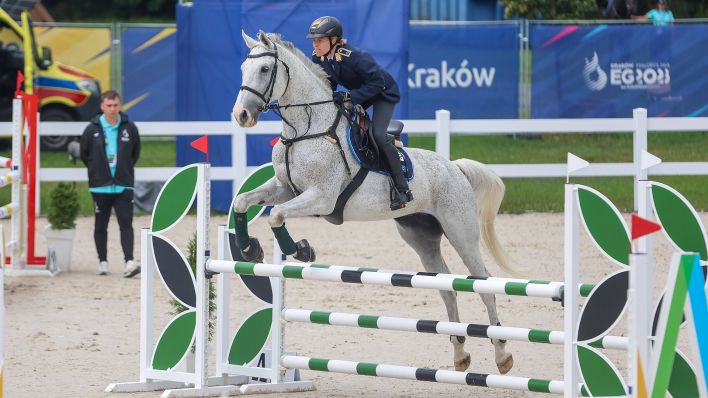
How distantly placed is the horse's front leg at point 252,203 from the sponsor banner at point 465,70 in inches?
423

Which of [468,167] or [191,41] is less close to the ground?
[191,41]

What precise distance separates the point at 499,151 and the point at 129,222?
7780mm

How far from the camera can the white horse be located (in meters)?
6.62

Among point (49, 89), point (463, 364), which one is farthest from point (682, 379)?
point (49, 89)

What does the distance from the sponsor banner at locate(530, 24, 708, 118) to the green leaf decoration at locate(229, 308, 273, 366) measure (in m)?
10.9

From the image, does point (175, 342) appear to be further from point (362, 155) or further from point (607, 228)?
point (607, 228)

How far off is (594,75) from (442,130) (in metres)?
4.85

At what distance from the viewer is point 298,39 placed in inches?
568

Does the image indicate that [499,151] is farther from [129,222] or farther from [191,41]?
[129,222]

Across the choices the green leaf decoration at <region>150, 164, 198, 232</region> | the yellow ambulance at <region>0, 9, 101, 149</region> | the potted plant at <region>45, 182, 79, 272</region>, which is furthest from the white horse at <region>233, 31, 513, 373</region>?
the yellow ambulance at <region>0, 9, 101, 149</region>

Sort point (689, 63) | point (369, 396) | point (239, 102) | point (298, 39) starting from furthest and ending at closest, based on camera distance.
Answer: point (689, 63), point (298, 39), point (369, 396), point (239, 102)

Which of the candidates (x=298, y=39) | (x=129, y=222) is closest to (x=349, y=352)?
(x=129, y=222)

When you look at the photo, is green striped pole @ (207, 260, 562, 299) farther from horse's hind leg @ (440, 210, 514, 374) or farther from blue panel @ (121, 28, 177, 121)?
blue panel @ (121, 28, 177, 121)

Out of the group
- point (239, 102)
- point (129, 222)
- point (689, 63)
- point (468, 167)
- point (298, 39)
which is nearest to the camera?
point (239, 102)
